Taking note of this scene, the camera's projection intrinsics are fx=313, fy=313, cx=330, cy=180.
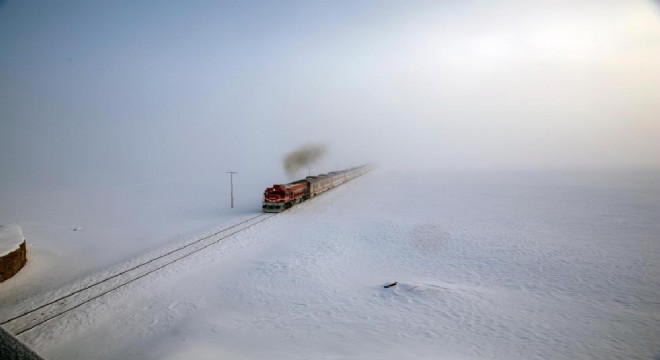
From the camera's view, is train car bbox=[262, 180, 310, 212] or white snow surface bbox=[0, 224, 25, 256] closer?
white snow surface bbox=[0, 224, 25, 256]

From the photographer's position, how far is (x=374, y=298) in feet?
41.5

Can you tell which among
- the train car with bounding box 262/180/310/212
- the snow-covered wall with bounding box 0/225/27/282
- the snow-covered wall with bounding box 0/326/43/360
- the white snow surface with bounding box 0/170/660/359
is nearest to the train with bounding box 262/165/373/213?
the train car with bounding box 262/180/310/212

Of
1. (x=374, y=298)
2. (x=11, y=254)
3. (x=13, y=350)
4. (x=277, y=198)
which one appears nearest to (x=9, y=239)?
(x=11, y=254)

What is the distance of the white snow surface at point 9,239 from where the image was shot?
1562cm

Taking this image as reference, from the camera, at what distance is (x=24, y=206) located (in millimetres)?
36719

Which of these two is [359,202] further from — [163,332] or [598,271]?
[163,332]

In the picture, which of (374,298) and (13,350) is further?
(374,298)

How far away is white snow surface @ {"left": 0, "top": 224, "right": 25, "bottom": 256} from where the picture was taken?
615 inches

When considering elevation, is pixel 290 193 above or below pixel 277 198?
above

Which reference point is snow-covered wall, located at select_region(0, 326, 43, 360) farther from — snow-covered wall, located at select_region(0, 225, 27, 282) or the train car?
the train car

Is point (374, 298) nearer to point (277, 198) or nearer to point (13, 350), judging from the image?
point (13, 350)

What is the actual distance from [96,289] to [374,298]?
11.8 meters

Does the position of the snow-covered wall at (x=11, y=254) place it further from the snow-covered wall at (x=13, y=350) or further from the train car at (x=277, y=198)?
the train car at (x=277, y=198)

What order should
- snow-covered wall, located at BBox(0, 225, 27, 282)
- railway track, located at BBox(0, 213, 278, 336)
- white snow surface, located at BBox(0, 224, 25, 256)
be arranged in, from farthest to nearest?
white snow surface, located at BBox(0, 224, 25, 256) → snow-covered wall, located at BBox(0, 225, 27, 282) → railway track, located at BBox(0, 213, 278, 336)
